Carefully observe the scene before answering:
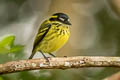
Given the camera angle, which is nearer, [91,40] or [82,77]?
[82,77]

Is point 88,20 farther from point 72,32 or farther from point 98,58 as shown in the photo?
point 98,58

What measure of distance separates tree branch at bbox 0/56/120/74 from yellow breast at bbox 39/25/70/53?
1.26ft

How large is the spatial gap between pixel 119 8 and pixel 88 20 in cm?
156

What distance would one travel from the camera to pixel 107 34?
6.52 meters

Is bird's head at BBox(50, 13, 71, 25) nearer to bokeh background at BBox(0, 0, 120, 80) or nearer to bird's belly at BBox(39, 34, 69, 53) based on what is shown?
bird's belly at BBox(39, 34, 69, 53)

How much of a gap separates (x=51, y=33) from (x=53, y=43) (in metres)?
0.11

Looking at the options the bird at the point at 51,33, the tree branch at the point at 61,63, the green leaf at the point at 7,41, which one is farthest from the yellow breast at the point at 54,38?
the green leaf at the point at 7,41

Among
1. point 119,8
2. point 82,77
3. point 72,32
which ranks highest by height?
point 119,8

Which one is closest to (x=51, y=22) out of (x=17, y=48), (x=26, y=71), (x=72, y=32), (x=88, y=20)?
(x=26, y=71)

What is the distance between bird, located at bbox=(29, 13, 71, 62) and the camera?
118 inches

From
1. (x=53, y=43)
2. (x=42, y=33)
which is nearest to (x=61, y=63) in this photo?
(x=53, y=43)

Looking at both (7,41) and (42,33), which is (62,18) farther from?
(7,41)

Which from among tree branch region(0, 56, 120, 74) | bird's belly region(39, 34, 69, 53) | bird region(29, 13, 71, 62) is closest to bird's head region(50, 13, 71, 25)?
bird region(29, 13, 71, 62)

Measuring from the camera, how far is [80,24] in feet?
17.6
